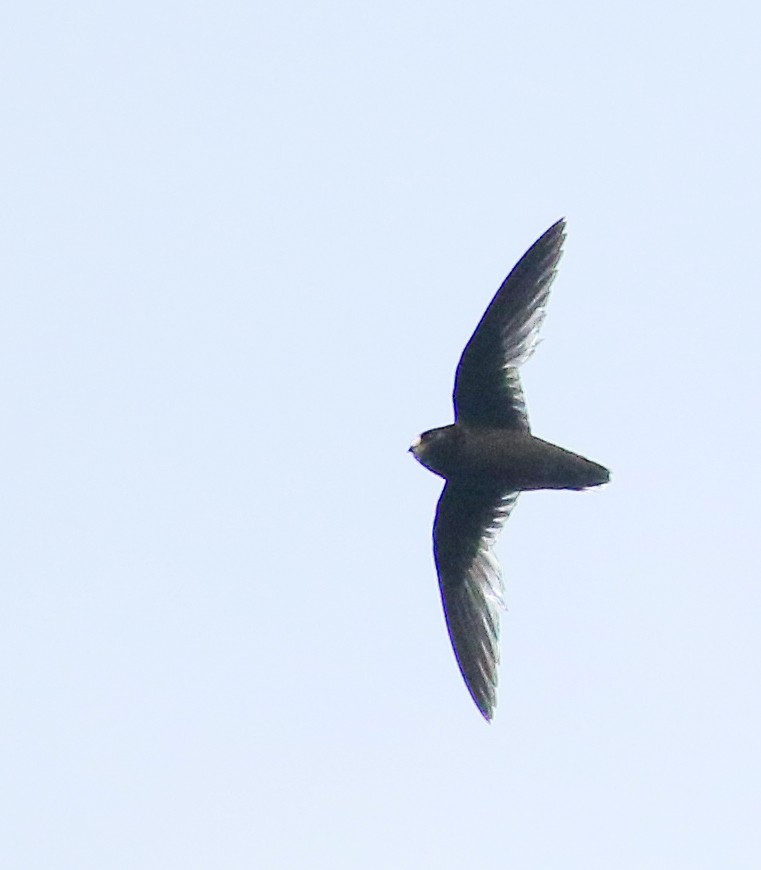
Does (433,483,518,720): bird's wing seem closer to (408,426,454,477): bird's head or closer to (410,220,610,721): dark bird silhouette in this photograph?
(410,220,610,721): dark bird silhouette

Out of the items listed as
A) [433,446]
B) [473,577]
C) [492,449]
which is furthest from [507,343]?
[473,577]

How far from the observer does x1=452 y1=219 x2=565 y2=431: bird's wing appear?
12.7 m

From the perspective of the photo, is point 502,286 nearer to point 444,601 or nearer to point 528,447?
point 528,447

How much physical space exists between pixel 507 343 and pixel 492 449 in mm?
799

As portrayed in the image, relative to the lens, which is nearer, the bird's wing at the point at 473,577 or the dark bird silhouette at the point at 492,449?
the dark bird silhouette at the point at 492,449

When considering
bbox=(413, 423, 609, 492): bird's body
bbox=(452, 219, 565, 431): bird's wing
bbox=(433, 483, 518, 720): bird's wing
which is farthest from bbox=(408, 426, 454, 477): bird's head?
bbox=(433, 483, 518, 720): bird's wing

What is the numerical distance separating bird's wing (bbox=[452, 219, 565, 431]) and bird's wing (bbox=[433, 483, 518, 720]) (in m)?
0.72

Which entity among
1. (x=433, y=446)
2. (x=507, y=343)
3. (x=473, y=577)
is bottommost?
(x=473, y=577)

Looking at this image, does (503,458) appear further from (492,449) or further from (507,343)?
(507,343)

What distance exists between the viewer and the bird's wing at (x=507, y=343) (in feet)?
41.8

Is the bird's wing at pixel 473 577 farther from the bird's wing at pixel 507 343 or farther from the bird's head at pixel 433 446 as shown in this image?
the bird's wing at pixel 507 343

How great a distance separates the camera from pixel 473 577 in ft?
44.0

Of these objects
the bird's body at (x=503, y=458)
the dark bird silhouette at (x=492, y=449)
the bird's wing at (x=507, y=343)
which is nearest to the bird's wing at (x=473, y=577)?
the dark bird silhouette at (x=492, y=449)

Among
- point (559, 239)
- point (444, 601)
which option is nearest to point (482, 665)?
point (444, 601)
